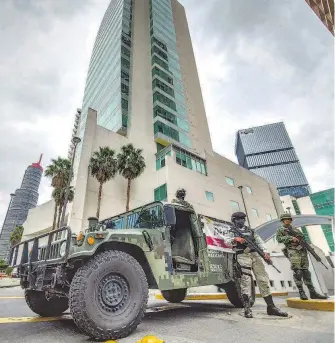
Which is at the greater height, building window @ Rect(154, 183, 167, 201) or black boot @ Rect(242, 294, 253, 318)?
building window @ Rect(154, 183, 167, 201)

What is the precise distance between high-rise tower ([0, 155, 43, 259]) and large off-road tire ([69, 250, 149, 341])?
201736 millimetres

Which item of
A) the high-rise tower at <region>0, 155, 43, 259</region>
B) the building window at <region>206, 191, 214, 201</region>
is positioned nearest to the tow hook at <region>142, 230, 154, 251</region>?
the building window at <region>206, 191, 214, 201</region>

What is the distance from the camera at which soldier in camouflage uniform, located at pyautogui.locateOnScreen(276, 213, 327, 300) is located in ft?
15.2

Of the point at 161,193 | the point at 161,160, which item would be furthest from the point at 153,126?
the point at 161,193

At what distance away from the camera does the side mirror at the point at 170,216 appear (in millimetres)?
3547

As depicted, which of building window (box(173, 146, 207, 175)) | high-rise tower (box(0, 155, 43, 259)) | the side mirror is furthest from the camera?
high-rise tower (box(0, 155, 43, 259))

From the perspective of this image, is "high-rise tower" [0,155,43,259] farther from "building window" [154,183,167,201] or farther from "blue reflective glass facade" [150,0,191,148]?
"building window" [154,183,167,201]

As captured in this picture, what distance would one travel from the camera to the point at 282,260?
8.80 m

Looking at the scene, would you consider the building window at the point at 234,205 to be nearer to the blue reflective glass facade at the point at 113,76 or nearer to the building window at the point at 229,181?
the building window at the point at 229,181

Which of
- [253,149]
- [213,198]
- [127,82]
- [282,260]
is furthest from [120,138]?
[253,149]

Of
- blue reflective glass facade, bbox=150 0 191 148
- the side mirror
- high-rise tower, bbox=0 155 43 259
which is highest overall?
high-rise tower, bbox=0 155 43 259

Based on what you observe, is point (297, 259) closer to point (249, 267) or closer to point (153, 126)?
point (249, 267)

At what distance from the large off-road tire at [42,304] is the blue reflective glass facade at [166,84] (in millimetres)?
29529

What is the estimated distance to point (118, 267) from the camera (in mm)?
2785
